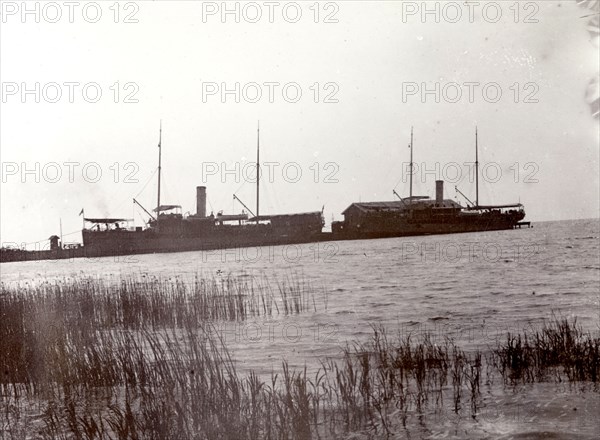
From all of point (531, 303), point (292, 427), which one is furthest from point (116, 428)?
point (531, 303)

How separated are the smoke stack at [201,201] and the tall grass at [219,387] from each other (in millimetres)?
64988

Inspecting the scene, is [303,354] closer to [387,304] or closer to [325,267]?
[387,304]

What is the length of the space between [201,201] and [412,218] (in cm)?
3117

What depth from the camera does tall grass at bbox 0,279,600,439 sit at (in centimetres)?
635

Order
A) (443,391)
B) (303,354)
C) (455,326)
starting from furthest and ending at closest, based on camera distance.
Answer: (455,326), (303,354), (443,391)

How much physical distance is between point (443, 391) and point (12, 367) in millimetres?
6650

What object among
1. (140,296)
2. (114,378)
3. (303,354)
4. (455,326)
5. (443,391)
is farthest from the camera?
(140,296)

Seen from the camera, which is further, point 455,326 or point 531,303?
point 531,303

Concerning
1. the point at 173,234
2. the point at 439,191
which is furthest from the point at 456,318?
the point at 439,191

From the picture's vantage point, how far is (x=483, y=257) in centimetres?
4022

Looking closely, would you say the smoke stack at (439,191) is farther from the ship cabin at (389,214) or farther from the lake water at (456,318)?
the lake water at (456,318)

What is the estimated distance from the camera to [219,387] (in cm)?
730

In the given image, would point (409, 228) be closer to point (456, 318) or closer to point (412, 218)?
point (412, 218)

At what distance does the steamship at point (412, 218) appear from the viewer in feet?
280
